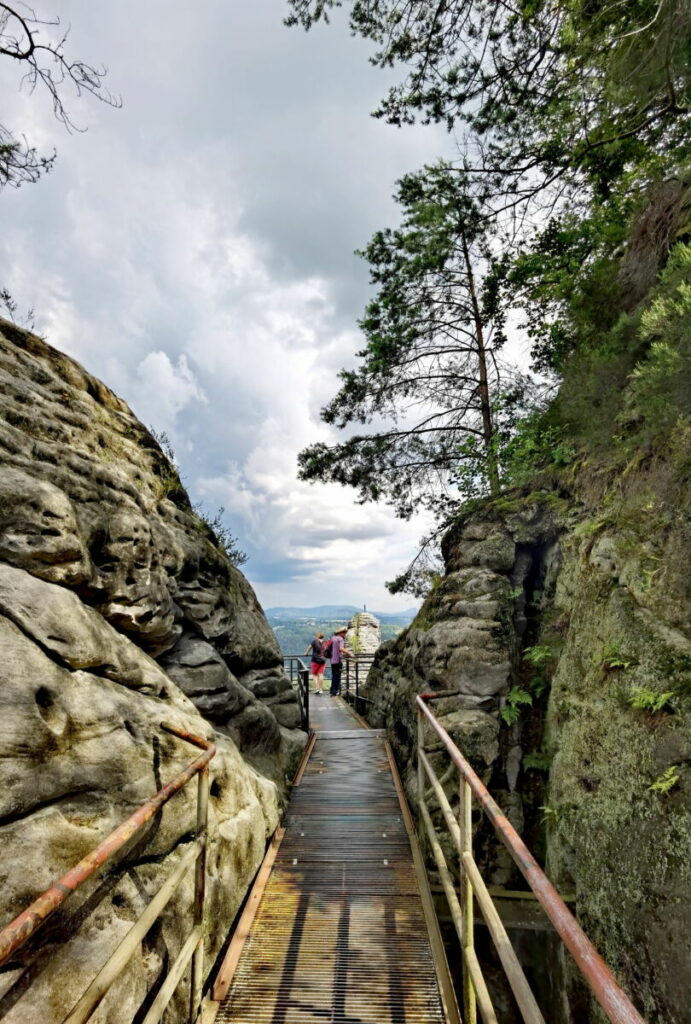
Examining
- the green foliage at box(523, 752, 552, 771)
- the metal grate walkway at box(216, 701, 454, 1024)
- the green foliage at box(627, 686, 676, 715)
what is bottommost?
the metal grate walkway at box(216, 701, 454, 1024)

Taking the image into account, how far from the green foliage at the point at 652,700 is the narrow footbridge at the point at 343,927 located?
4.92 ft

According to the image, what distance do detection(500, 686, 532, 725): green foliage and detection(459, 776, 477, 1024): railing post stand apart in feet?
10.8

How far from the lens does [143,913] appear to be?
1.94 m

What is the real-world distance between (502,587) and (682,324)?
4090 mm

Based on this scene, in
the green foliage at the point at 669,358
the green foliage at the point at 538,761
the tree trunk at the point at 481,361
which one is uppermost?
the tree trunk at the point at 481,361

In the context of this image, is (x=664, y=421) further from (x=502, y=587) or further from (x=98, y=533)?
(x=98, y=533)

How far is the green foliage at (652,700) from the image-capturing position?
3.26 meters

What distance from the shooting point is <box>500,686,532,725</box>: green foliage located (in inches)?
219

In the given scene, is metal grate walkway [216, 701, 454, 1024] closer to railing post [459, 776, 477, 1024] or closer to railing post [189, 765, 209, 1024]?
railing post [189, 765, 209, 1024]

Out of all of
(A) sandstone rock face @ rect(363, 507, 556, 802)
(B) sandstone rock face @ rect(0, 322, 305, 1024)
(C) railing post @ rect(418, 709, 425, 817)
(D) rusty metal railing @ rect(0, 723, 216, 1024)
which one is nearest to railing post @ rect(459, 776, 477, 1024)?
(D) rusty metal railing @ rect(0, 723, 216, 1024)

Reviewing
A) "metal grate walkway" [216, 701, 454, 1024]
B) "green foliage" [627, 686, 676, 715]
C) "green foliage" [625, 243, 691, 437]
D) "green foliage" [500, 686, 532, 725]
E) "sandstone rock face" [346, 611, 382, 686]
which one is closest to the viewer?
"metal grate walkway" [216, 701, 454, 1024]

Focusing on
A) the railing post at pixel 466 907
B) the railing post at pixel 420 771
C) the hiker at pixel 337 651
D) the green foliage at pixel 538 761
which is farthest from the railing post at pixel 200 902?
the hiker at pixel 337 651

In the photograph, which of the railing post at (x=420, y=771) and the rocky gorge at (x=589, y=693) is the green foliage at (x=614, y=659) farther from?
the railing post at (x=420, y=771)

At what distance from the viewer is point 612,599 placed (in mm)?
4289
